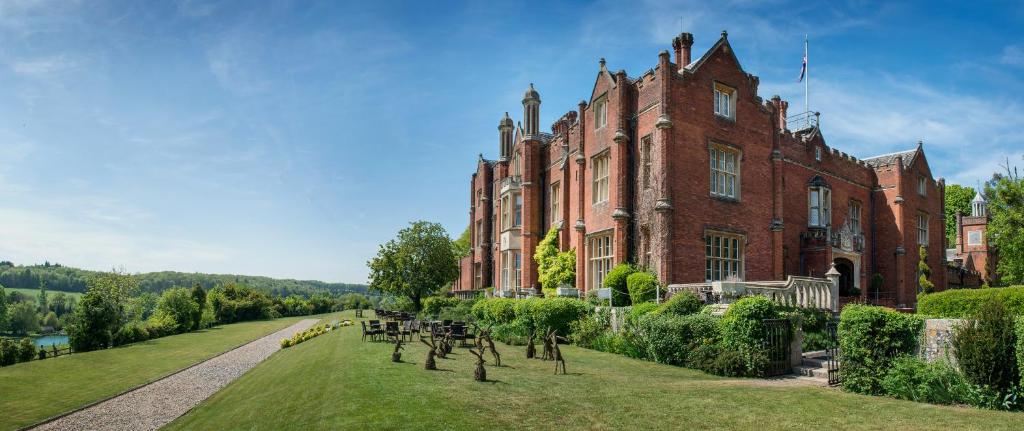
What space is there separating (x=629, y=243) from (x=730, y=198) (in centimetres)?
507

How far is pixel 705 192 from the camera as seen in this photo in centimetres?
2673

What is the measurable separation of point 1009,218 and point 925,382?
3233 centimetres

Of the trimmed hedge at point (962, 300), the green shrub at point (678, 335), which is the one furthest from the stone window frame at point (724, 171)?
the green shrub at point (678, 335)

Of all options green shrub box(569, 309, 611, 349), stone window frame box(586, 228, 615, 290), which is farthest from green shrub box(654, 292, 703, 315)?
stone window frame box(586, 228, 615, 290)

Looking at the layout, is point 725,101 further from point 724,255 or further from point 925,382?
point 925,382

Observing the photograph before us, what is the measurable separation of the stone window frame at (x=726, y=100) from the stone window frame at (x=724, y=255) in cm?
547

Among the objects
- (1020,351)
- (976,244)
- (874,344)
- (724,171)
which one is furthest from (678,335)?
(976,244)

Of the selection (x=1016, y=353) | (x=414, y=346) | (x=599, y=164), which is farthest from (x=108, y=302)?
(x=1016, y=353)

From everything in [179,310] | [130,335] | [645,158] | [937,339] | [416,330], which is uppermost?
[645,158]

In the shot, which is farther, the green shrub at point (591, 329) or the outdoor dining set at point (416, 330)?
the outdoor dining set at point (416, 330)

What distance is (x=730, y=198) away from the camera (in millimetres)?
27719

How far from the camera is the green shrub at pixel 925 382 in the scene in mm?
11828

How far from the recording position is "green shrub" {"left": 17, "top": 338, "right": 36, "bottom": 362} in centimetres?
3594

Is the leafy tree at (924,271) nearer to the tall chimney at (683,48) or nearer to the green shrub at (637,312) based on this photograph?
the tall chimney at (683,48)
